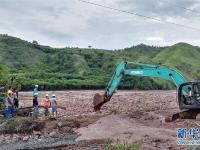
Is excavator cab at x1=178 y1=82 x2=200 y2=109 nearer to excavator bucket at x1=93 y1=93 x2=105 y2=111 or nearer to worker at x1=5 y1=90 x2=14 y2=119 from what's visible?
excavator bucket at x1=93 y1=93 x2=105 y2=111

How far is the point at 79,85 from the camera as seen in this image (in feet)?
214

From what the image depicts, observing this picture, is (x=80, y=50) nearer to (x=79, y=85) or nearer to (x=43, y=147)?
(x=79, y=85)

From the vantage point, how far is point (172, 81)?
2003cm

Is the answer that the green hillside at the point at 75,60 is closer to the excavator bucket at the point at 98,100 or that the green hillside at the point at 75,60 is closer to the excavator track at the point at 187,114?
the excavator bucket at the point at 98,100

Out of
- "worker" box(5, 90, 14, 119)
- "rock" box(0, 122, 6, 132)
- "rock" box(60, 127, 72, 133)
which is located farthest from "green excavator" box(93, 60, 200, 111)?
"rock" box(0, 122, 6, 132)

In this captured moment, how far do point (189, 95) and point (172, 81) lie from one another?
1.66m

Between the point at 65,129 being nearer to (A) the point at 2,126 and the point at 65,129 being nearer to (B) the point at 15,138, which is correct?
(B) the point at 15,138

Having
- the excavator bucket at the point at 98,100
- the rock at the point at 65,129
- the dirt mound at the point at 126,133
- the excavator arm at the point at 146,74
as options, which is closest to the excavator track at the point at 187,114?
the excavator arm at the point at 146,74

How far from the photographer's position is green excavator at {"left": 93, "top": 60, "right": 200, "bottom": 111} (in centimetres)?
1825

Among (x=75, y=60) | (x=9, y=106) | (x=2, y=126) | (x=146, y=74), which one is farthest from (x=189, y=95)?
(x=75, y=60)

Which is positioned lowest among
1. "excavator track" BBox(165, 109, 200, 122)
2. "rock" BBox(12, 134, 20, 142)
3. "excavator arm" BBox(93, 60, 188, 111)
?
"rock" BBox(12, 134, 20, 142)

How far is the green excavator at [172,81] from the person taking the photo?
59.9 ft

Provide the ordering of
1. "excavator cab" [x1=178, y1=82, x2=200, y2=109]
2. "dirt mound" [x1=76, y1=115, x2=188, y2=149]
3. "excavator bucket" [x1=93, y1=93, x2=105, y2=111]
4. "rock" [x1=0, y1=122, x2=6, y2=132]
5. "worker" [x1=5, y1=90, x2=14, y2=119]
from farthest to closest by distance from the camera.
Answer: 1. "excavator bucket" [x1=93, y1=93, x2=105, y2=111]
2. "worker" [x1=5, y1=90, x2=14, y2=119]
3. "rock" [x1=0, y1=122, x2=6, y2=132]
4. "excavator cab" [x1=178, y1=82, x2=200, y2=109]
5. "dirt mound" [x1=76, y1=115, x2=188, y2=149]

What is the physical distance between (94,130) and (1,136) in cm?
371
